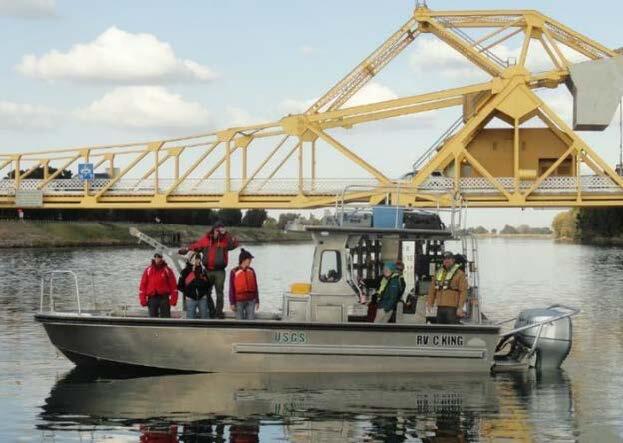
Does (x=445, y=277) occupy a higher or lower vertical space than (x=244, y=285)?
higher

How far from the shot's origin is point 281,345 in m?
22.7

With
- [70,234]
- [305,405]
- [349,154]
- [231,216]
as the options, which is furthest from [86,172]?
[231,216]

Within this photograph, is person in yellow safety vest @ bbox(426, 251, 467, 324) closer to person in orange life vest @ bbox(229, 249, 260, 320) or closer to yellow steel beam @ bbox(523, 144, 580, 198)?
person in orange life vest @ bbox(229, 249, 260, 320)

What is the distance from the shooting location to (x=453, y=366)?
23.1 meters

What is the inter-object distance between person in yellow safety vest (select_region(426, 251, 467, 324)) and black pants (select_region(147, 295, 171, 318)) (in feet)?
17.5

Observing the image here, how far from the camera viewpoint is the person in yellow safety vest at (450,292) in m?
22.9

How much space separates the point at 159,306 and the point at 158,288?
483mm

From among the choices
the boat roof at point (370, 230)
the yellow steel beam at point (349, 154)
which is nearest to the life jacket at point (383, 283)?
the boat roof at point (370, 230)

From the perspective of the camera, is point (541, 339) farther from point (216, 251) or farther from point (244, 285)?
point (216, 251)

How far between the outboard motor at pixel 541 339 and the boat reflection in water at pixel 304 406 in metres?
0.35

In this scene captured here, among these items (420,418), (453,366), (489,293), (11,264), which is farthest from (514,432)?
(11,264)

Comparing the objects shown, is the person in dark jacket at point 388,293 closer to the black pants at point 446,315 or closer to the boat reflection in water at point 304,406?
the black pants at point 446,315

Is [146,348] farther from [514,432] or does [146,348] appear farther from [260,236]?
[260,236]

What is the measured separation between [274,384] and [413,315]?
3193 millimetres
